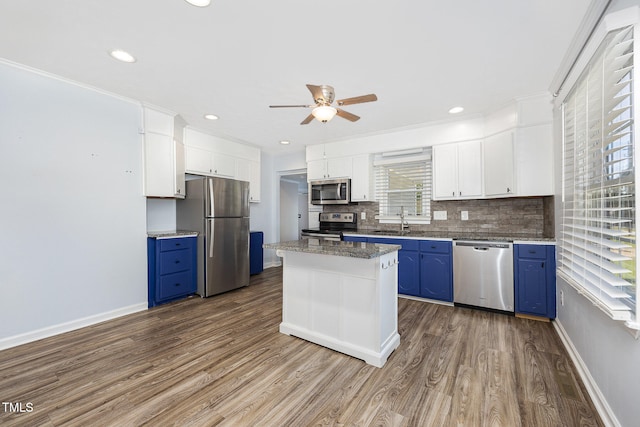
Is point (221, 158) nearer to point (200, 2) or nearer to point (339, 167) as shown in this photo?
point (339, 167)

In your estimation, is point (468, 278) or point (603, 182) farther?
point (468, 278)

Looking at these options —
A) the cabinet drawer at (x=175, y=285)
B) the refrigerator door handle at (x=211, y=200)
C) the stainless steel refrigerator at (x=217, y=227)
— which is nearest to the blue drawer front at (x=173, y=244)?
the stainless steel refrigerator at (x=217, y=227)

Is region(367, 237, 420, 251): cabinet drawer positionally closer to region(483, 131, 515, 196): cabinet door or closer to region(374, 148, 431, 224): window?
region(374, 148, 431, 224): window

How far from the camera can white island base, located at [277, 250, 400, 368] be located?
214 cm

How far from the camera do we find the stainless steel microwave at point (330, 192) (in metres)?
4.57

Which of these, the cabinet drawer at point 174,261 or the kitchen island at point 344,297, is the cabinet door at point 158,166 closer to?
the cabinet drawer at point 174,261

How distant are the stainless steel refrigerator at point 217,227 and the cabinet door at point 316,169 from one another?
127 cm

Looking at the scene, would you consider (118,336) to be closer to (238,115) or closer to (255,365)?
(255,365)

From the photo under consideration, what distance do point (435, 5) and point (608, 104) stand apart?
3.88ft

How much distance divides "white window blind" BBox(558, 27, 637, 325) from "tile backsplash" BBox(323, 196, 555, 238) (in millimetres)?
1203

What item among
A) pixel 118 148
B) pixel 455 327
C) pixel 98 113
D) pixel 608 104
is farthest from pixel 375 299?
pixel 98 113

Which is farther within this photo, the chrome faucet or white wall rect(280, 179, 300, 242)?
white wall rect(280, 179, 300, 242)

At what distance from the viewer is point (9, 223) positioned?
7.80ft

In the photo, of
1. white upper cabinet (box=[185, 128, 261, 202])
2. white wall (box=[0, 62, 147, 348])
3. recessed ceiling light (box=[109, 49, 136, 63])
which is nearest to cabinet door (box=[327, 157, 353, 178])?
white upper cabinet (box=[185, 128, 261, 202])
